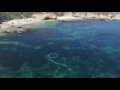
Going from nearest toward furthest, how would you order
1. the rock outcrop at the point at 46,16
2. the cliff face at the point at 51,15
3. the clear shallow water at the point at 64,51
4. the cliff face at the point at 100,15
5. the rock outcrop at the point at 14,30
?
the clear shallow water at the point at 64,51, the cliff face at the point at 100,15, the cliff face at the point at 51,15, the rock outcrop at the point at 14,30, the rock outcrop at the point at 46,16

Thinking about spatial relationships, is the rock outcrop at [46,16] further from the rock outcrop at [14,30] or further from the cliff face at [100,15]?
the cliff face at [100,15]

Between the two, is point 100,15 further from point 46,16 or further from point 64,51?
point 46,16

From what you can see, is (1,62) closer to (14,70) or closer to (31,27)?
(14,70)

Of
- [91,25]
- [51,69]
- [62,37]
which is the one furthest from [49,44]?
[91,25]

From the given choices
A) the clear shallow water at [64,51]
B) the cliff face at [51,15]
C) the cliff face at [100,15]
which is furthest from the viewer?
the cliff face at [51,15]

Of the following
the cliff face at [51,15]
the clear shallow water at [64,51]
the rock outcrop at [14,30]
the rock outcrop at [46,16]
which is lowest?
the clear shallow water at [64,51]

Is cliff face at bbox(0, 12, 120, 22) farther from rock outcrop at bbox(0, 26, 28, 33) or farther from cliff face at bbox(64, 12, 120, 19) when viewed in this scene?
rock outcrop at bbox(0, 26, 28, 33)

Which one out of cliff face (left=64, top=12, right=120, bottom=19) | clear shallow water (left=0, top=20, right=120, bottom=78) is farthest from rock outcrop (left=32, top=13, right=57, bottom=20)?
cliff face (left=64, top=12, right=120, bottom=19)

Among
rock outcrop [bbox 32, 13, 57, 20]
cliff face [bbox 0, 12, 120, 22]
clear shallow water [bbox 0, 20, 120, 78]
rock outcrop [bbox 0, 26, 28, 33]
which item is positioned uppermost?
cliff face [bbox 0, 12, 120, 22]

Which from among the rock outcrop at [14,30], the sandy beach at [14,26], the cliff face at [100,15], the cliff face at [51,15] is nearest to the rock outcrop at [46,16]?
the cliff face at [51,15]

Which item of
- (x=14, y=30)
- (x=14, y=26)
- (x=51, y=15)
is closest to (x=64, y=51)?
(x=51, y=15)
